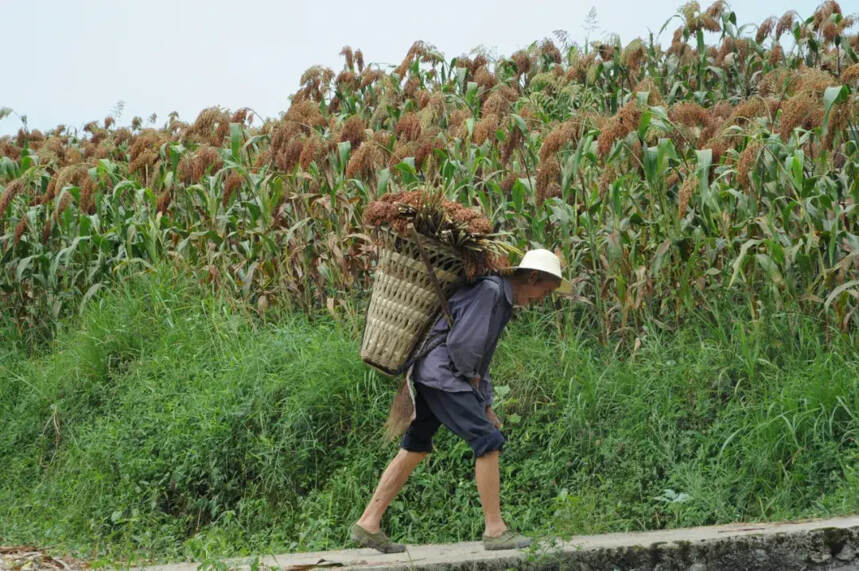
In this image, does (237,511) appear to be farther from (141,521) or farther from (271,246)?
(271,246)

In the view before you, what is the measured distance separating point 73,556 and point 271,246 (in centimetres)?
284

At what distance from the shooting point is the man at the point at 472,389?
205 inches

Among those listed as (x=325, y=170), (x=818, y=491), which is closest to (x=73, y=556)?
(x=325, y=170)

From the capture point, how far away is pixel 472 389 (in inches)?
208

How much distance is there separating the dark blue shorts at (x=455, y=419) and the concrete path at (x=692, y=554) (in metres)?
0.51

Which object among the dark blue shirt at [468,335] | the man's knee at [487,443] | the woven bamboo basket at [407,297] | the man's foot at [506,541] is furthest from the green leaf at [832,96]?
the man's foot at [506,541]

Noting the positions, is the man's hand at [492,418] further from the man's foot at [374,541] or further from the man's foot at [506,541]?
the man's foot at [374,541]

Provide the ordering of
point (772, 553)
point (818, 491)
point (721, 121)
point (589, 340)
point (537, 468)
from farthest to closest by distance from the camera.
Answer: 1. point (721, 121)
2. point (589, 340)
3. point (537, 468)
4. point (818, 491)
5. point (772, 553)

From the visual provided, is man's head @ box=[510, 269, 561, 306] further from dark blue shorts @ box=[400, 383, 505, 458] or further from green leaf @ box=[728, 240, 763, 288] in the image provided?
green leaf @ box=[728, 240, 763, 288]

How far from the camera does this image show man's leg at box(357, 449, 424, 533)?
5.52 m

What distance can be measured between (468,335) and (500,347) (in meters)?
2.07

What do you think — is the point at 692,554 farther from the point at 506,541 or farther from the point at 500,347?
the point at 500,347

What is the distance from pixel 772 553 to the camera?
5102mm

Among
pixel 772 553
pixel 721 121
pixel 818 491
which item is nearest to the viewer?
pixel 772 553
